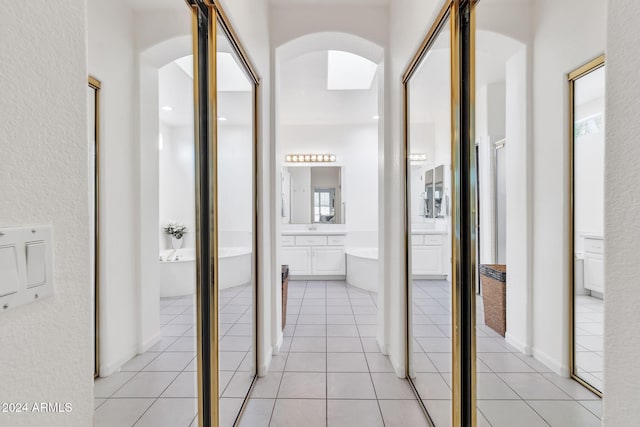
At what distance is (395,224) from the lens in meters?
2.44

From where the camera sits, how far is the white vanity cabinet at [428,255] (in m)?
1.66

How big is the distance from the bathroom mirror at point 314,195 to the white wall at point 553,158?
4.94 meters

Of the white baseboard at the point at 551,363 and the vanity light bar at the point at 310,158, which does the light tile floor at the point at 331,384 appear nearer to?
the white baseboard at the point at 551,363

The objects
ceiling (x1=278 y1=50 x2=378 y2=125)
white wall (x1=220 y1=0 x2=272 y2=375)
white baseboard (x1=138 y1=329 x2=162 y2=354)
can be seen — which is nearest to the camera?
white baseboard (x1=138 y1=329 x2=162 y2=354)

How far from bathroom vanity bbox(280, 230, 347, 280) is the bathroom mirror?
1.46 ft

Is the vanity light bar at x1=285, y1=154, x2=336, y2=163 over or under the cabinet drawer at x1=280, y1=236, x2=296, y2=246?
over

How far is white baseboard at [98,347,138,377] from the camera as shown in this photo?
71 cm

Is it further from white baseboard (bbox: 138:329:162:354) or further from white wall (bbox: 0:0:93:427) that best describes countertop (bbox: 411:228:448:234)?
white wall (bbox: 0:0:93:427)

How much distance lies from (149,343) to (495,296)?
118cm

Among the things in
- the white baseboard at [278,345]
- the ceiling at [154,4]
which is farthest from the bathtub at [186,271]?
the white baseboard at [278,345]

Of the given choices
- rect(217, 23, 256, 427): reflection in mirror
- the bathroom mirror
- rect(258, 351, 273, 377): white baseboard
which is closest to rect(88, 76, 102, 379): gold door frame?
rect(217, 23, 256, 427): reflection in mirror

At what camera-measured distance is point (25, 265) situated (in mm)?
475

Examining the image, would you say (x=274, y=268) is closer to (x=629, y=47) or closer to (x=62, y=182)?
(x=62, y=182)

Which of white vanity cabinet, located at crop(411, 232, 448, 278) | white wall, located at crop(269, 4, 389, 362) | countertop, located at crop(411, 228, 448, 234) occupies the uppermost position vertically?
white wall, located at crop(269, 4, 389, 362)
